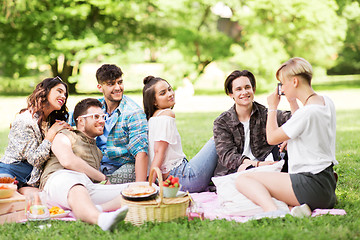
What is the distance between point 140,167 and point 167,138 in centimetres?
43

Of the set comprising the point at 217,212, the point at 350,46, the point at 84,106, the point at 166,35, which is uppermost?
the point at 166,35

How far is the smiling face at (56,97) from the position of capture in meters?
4.93

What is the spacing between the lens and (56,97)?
16.2ft

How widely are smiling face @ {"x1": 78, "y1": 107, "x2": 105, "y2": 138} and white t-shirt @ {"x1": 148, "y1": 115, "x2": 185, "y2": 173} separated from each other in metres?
0.57

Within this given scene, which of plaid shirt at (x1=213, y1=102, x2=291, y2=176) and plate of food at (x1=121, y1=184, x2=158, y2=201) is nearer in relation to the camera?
plate of food at (x1=121, y1=184, x2=158, y2=201)

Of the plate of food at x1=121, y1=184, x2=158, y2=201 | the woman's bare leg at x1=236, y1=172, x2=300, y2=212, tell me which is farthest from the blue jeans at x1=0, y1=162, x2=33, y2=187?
the woman's bare leg at x1=236, y1=172, x2=300, y2=212

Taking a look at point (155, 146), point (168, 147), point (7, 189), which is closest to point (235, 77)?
point (168, 147)

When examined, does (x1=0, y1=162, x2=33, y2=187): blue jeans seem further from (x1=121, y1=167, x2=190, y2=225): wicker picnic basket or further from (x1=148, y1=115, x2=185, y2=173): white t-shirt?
(x1=121, y1=167, x2=190, y2=225): wicker picnic basket

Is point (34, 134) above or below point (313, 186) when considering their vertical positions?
above

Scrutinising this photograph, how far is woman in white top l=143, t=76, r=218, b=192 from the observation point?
495 centimetres

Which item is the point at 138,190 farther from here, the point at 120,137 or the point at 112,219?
the point at 120,137

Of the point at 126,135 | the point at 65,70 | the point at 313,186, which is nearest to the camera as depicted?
the point at 313,186

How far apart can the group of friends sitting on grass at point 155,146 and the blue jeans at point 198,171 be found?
11mm

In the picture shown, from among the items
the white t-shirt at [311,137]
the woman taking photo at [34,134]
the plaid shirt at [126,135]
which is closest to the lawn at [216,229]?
the white t-shirt at [311,137]
